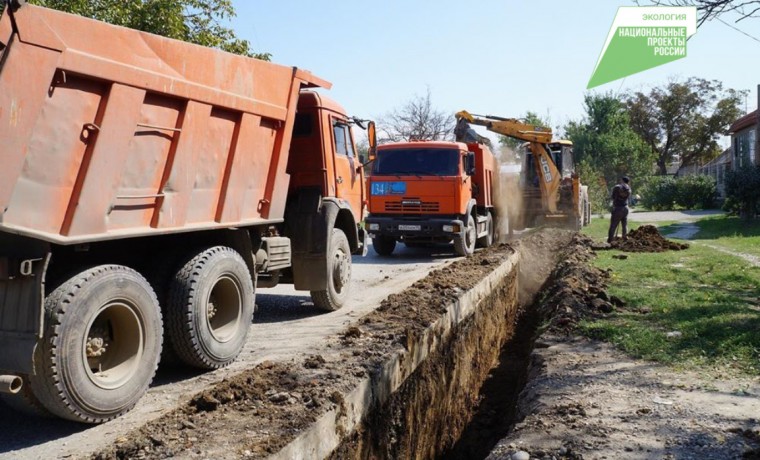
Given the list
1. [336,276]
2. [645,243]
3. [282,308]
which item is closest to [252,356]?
[336,276]

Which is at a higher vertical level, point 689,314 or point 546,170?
point 546,170

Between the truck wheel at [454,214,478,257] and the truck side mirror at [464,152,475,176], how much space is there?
992mm

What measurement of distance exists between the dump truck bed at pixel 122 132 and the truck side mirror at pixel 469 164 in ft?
27.8

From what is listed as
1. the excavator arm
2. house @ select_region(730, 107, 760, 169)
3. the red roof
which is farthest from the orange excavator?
house @ select_region(730, 107, 760, 169)

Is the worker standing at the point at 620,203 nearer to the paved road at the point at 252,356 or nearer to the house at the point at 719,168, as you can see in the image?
the paved road at the point at 252,356

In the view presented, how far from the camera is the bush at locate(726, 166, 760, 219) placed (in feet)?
71.8

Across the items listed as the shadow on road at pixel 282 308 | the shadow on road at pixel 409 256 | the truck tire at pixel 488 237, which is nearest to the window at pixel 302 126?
the shadow on road at pixel 282 308

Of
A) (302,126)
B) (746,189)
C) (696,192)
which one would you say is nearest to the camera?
(302,126)

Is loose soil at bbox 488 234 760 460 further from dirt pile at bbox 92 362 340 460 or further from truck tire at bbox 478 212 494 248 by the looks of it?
truck tire at bbox 478 212 494 248

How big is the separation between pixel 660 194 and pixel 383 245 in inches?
1304

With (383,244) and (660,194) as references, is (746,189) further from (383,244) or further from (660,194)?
(660,194)

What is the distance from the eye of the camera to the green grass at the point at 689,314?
5.79 meters

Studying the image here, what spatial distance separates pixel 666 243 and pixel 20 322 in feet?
47.8

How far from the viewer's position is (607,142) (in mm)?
45344
